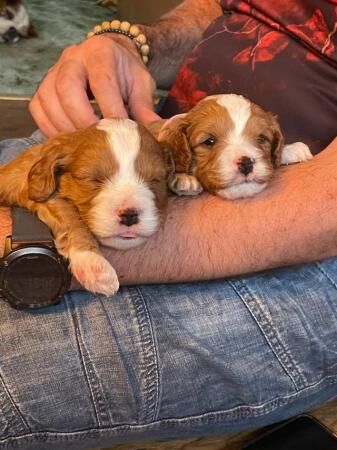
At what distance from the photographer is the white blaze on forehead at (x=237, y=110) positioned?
125cm

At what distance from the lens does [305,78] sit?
4.61 ft

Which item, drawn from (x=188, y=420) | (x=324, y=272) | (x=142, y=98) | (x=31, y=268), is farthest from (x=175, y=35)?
(x=188, y=420)

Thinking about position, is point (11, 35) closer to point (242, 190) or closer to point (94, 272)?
point (242, 190)

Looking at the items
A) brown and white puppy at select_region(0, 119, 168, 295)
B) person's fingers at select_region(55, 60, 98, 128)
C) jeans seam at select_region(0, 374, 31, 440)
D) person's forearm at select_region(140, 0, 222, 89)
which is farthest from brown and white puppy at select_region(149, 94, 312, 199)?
person's forearm at select_region(140, 0, 222, 89)

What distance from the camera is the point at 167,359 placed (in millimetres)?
1132

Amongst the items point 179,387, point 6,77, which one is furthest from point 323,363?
point 6,77

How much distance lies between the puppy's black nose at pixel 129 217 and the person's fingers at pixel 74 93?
41 centimetres

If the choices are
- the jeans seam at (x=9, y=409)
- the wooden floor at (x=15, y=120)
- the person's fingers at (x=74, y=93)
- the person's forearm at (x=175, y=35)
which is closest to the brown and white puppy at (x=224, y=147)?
the person's fingers at (x=74, y=93)

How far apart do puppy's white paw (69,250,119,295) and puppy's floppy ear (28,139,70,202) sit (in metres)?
0.13

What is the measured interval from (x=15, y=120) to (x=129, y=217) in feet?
5.15

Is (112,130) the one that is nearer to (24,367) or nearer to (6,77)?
(24,367)

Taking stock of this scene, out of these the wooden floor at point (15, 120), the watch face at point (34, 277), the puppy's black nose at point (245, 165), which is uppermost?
the puppy's black nose at point (245, 165)

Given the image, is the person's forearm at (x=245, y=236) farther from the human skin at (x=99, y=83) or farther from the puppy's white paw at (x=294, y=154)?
the human skin at (x=99, y=83)

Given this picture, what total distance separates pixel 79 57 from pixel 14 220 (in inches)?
24.8
